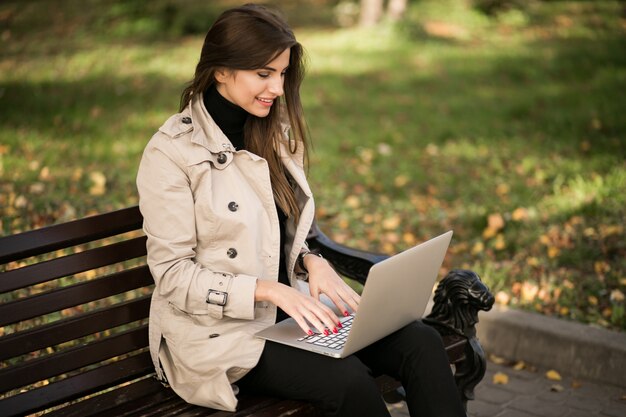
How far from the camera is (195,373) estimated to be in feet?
9.20

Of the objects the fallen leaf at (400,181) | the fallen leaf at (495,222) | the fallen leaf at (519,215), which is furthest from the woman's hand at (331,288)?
the fallen leaf at (400,181)

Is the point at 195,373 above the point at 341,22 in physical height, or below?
above

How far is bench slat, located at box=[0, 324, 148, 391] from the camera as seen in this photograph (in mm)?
2801

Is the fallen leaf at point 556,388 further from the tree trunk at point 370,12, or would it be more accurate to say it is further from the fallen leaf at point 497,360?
the tree trunk at point 370,12

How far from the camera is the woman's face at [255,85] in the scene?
2961 millimetres

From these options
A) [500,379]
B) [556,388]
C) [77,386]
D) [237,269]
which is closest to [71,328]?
[77,386]

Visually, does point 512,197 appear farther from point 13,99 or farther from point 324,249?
point 13,99

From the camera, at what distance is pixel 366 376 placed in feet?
8.93

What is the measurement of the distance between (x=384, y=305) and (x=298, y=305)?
27cm

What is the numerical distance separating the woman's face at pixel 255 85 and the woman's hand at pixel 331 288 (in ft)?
1.95

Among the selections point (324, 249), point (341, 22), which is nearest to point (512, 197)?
point (324, 249)

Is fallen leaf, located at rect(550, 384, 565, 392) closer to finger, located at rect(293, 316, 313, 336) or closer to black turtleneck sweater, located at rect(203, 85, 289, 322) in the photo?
black turtleneck sweater, located at rect(203, 85, 289, 322)

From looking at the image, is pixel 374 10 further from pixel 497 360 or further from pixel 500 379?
pixel 500 379

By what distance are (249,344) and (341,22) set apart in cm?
1475
